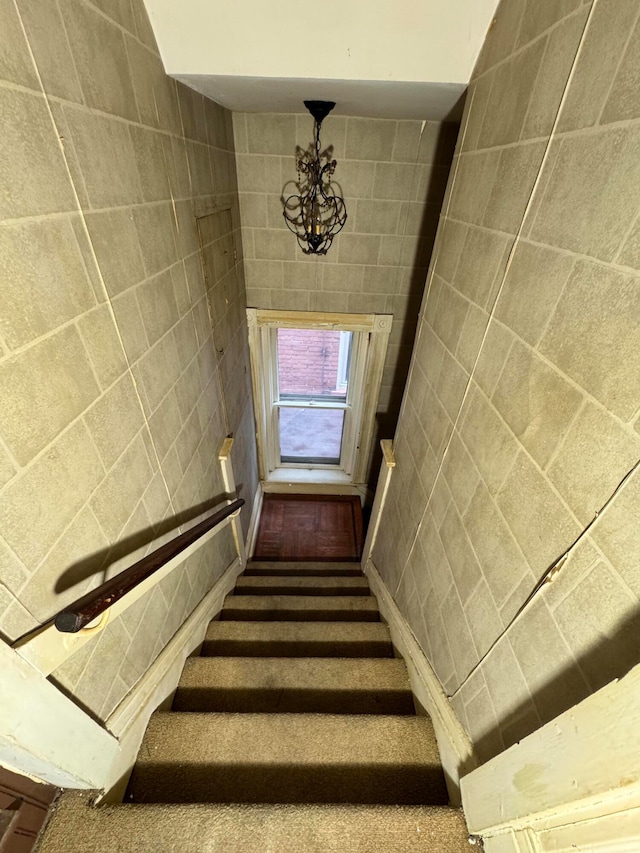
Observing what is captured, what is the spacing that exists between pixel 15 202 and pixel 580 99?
113cm

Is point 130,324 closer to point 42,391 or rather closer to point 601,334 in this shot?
point 42,391

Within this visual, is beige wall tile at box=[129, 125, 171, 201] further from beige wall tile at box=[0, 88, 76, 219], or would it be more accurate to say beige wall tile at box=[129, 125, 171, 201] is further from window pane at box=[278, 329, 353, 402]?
window pane at box=[278, 329, 353, 402]

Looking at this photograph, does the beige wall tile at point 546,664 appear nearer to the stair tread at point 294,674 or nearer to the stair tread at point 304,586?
the stair tread at point 294,674

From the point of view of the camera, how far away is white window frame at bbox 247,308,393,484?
292 centimetres

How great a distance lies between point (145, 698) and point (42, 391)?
1149mm

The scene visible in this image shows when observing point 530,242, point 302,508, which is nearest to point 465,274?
point 530,242

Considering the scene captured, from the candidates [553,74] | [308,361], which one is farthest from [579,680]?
[308,361]

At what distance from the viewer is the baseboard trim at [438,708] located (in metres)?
1.18

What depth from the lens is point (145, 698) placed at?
1.30m

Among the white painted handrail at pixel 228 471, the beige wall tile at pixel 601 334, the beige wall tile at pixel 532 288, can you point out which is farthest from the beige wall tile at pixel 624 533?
the white painted handrail at pixel 228 471

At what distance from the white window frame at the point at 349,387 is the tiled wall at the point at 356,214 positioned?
0.29 ft

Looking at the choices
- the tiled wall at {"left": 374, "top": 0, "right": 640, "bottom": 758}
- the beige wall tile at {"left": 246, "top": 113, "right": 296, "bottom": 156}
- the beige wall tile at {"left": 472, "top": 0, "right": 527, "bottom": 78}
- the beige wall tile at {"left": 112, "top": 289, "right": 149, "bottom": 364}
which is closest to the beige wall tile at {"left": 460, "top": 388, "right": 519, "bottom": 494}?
the tiled wall at {"left": 374, "top": 0, "right": 640, "bottom": 758}

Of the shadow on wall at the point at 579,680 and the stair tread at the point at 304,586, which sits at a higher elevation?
the shadow on wall at the point at 579,680

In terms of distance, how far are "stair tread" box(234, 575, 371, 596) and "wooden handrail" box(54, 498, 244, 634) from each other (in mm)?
1532
